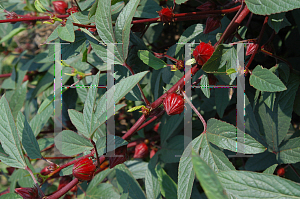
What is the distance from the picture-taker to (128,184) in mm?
851

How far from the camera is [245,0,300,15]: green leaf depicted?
0.56m

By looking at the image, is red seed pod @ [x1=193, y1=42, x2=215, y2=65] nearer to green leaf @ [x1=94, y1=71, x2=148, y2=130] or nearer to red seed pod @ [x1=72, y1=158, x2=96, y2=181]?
green leaf @ [x1=94, y1=71, x2=148, y2=130]

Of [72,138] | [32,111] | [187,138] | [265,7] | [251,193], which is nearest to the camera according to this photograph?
[251,193]

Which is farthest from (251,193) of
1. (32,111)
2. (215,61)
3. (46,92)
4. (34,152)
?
(32,111)

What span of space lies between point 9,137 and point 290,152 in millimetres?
920

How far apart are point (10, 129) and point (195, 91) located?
74cm

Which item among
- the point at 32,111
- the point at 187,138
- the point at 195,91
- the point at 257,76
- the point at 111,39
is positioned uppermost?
the point at 111,39

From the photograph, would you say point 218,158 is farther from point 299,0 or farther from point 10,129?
point 10,129

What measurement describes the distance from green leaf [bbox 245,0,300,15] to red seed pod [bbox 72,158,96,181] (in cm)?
61

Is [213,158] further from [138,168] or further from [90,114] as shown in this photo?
[138,168]

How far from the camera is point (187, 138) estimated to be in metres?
0.89

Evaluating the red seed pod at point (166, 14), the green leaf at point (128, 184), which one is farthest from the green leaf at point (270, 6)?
the green leaf at point (128, 184)

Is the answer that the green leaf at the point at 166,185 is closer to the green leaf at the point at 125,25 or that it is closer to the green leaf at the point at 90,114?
the green leaf at the point at 90,114

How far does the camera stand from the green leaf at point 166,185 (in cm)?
82
